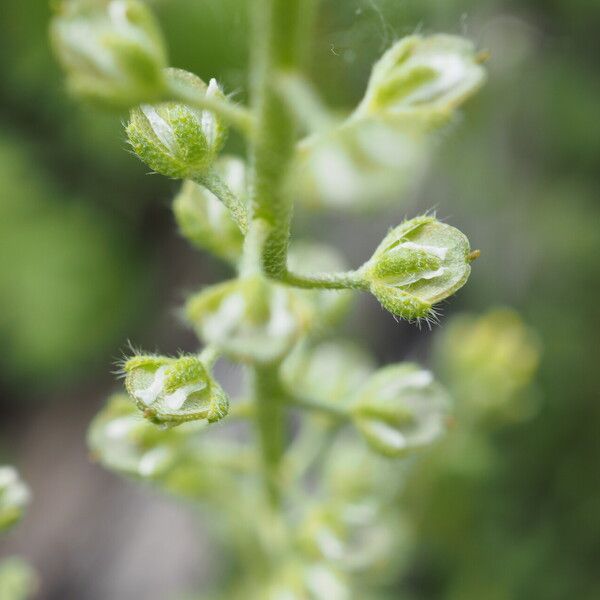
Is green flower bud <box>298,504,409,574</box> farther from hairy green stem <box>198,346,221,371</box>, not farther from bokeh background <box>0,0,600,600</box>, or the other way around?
bokeh background <box>0,0,600,600</box>

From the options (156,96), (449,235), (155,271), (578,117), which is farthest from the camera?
(155,271)

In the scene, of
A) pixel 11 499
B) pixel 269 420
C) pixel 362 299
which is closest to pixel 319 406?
pixel 269 420

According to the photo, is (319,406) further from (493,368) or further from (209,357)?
(493,368)

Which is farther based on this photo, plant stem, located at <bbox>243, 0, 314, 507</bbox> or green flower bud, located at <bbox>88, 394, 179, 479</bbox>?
green flower bud, located at <bbox>88, 394, 179, 479</bbox>

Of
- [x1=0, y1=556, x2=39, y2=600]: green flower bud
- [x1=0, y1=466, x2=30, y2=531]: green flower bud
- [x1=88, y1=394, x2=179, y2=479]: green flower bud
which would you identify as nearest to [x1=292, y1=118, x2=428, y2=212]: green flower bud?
[x1=88, y1=394, x2=179, y2=479]: green flower bud

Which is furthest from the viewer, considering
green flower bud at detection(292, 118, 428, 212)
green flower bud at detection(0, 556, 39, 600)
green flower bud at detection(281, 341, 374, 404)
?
green flower bud at detection(292, 118, 428, 212)

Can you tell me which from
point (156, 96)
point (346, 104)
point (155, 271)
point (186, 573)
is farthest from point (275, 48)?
point (155, 271)

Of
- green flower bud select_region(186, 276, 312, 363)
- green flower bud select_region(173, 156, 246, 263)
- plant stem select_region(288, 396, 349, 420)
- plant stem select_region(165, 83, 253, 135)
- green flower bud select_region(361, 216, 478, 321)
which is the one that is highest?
green flower bud select_region(173, 156, 246, 263)

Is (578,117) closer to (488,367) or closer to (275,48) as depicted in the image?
(488,367)
